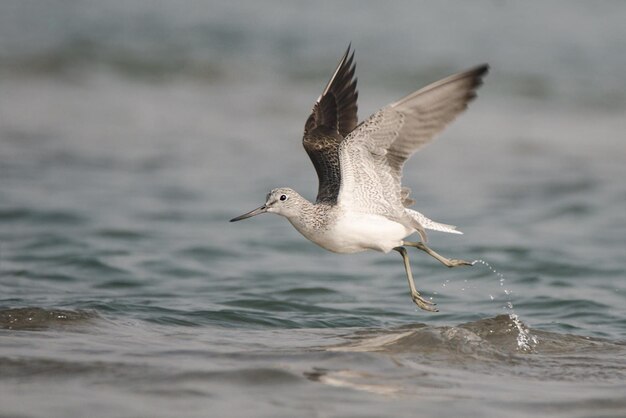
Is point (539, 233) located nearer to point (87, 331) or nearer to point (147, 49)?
point (87, 331)

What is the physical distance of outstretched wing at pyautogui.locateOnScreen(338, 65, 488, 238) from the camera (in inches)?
256

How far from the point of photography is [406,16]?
1883cm

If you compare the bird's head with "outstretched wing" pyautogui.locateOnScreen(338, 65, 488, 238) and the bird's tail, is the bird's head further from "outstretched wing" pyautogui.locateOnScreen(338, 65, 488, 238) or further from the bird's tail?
the bird's tail

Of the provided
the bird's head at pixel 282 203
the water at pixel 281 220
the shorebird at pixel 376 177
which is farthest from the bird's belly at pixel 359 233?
the water at pixel 281 220

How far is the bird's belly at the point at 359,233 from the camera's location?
6.64 meters

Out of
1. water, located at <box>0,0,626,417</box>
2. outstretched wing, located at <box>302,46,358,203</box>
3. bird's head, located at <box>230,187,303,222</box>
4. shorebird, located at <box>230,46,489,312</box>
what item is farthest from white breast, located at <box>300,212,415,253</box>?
water, located at <box>0,0,626,417</box>

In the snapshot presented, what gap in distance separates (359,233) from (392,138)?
2.06 feet

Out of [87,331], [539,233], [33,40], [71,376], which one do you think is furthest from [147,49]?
[71,376]

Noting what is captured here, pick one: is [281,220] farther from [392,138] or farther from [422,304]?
[392,138]

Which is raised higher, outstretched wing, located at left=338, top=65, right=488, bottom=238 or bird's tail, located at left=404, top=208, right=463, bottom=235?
outstretched wing, located at left=338, top=65, right=488, bottom=238

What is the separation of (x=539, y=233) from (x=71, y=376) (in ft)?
19.7

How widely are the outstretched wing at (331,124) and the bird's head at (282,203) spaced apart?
0.79 feet

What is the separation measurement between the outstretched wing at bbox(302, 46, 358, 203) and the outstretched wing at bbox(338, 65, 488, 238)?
40 cm

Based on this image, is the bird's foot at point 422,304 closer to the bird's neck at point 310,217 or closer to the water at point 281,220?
the water at point 281,220
